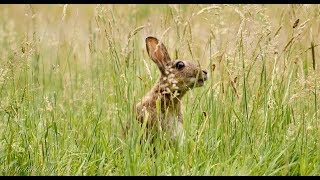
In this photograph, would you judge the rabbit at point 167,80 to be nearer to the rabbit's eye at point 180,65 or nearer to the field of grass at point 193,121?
the rabbit's eye at point 180,65

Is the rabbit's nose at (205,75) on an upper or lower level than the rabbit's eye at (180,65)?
lower

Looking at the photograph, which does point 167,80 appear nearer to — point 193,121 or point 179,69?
point 179,69

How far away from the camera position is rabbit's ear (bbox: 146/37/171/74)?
617 cm

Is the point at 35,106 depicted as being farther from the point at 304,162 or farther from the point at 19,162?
the point at 304,162

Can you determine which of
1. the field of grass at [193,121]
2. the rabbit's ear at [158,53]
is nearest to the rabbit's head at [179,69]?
the rabbit's ear at [158,53]

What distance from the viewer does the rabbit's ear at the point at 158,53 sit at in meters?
6.17

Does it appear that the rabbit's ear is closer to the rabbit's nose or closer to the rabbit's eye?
the rabbit's eye

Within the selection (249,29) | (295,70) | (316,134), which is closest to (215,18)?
(249,29)

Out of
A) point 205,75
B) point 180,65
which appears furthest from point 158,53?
point 205,75

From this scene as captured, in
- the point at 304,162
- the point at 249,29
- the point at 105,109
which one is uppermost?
the point at 249,29

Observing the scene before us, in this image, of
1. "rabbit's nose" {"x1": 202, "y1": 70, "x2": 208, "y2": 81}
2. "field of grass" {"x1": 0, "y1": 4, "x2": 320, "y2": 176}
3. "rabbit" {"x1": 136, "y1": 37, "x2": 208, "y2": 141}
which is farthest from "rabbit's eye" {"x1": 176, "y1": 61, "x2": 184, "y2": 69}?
"field of grass" {"x1": 0, "y1": 4, "x2": 320, "y2": 176}

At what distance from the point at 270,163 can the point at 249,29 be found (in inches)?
45.0

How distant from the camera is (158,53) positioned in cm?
630

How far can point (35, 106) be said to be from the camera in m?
5.57
